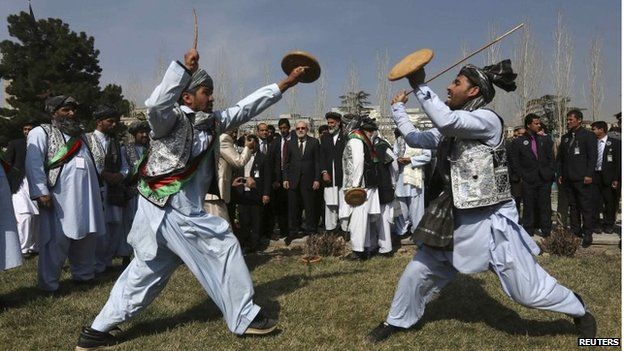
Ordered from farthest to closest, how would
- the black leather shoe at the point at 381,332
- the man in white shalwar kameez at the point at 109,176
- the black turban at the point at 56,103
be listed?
the man in white shalwar kameez at the point at 109,176
the black turban at the point at 56,103
the black leather shoe at the point at 381,332

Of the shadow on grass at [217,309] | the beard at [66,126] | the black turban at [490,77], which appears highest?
the black turban at [490,77]

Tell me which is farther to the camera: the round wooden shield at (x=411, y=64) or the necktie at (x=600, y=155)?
the necktie at (x=600, y=155)

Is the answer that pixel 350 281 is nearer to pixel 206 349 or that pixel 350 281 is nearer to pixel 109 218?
pixel 206 349

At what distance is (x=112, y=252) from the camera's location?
6023mm

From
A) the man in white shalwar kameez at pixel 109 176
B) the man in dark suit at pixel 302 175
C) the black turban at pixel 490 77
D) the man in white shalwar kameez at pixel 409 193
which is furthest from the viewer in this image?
the man in dark suit at pixel 302 175

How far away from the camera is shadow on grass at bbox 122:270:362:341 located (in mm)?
3838

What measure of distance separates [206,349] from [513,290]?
210 cm

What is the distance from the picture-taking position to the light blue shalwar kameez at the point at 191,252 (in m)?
3.43

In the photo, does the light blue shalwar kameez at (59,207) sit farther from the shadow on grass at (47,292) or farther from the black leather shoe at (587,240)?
the black leather shoe at (587,240)

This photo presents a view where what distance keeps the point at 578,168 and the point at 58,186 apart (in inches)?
270

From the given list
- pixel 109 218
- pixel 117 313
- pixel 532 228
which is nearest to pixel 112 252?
pixel 109 218

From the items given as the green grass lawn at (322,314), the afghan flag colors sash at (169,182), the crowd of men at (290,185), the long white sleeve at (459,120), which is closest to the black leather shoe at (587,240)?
the crowd of men at (290,185)

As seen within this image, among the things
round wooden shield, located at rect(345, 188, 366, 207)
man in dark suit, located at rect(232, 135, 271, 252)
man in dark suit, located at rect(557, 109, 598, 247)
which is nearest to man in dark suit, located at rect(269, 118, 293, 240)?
man in dark suit, located at rect(232, 135, 271, 252)

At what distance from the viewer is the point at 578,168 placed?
7324 millimetres
